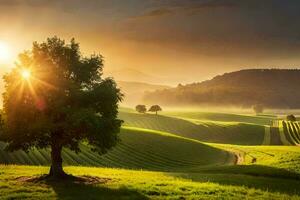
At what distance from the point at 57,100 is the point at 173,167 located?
5086 centimetres

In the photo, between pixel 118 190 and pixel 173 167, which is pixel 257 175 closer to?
pixel 173 167

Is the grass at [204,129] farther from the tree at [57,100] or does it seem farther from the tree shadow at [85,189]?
the tree shadow at [85,189]

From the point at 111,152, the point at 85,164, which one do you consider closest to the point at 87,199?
the point at 85,164

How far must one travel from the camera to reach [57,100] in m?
37.5

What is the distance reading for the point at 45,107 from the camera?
38000 mm

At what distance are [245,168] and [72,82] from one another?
34.6 metres

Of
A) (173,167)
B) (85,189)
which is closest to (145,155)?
(173,167)

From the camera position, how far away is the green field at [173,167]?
33.9 meters

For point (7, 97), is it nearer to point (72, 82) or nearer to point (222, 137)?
point (72, 82)

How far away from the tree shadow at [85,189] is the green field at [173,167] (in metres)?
0.07

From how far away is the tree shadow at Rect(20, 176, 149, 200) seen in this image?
101 feet

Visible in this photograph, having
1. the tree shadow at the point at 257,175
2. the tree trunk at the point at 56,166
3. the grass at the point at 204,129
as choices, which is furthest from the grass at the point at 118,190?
the grass at the point at 204,129

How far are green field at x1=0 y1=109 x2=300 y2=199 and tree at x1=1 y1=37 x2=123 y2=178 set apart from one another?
13.5 feet

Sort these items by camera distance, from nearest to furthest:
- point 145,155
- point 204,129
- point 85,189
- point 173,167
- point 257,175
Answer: point 85,189
point 257,175
point 173,167
point 145,155
point 204,129
